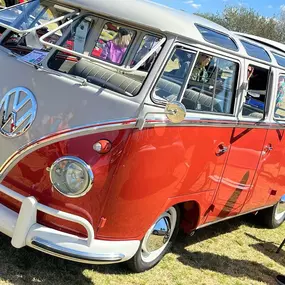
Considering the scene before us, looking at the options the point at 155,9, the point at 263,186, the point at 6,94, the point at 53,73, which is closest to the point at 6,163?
the point at 6,94

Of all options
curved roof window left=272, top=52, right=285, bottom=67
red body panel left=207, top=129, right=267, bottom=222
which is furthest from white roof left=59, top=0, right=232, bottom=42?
curved roof window left=272, top=52, right=285, bottom=67

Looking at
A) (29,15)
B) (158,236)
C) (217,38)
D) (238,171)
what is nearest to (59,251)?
(158,236)

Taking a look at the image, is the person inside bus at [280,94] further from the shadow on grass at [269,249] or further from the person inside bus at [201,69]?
the shadow on grass at [269,249]

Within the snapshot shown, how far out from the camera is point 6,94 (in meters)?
3.70

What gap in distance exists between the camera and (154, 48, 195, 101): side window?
11.8 ft

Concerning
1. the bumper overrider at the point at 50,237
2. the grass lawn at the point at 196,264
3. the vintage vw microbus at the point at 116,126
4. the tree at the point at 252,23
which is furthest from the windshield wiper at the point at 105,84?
the tree at the point at 252,23

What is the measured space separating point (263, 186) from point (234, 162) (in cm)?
93

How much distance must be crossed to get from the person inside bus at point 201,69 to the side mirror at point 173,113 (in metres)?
0.55

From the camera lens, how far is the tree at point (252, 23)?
1683 inches

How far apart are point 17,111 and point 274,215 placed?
380 centimetres

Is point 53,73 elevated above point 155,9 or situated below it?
below

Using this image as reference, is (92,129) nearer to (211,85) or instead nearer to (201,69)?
(201,69)

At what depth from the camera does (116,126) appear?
11.0ft

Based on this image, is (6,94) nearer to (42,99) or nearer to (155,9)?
(42,99)
